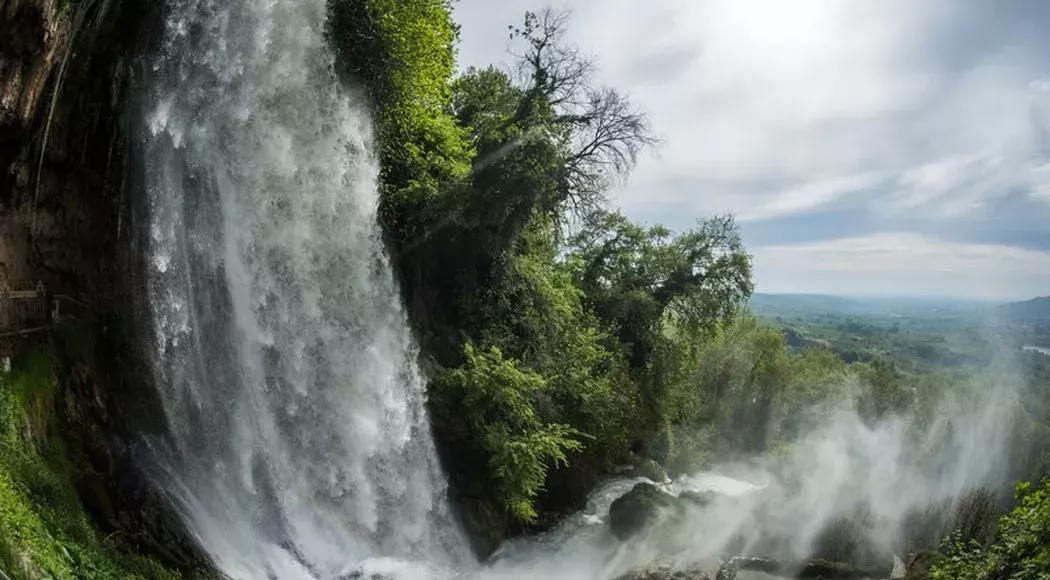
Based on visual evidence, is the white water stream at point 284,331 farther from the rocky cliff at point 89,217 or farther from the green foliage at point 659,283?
the green foliage at point 659,283

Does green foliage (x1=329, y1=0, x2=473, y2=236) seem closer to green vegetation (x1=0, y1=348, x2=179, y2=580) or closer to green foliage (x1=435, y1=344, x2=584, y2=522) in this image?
green foliage (x1=435, y1=344, x2=584, y2=522)

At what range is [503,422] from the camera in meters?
16.8

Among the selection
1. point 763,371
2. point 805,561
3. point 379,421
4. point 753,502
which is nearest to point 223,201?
point 379,421

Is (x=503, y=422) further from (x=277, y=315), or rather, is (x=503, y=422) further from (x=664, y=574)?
(x=277, y=315)

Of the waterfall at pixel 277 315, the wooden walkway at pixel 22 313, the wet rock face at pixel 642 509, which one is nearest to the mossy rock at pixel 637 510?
the wet rock face at pixel 642 509

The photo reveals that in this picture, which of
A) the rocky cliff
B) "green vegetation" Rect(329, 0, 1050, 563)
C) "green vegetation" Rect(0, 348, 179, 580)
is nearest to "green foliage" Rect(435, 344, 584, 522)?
"green vegetation" Rect(329, 0, 1050, 563)

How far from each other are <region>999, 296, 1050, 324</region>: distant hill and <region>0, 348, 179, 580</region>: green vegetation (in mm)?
42563

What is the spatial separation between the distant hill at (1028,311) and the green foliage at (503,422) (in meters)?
32.7

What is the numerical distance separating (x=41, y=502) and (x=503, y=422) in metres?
10.6

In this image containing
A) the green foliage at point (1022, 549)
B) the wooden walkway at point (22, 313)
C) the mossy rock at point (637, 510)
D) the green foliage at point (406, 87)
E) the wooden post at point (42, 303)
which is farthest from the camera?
the mossy rock at point (637, 510)

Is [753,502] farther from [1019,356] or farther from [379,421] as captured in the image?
[1019,356]

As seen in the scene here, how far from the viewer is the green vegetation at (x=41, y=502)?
661cm

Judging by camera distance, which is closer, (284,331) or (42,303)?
(42,303)

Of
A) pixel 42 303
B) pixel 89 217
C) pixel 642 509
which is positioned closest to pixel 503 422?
pixel 642 509
